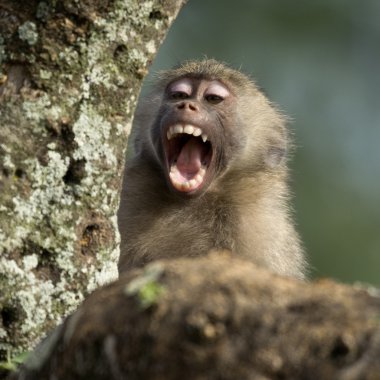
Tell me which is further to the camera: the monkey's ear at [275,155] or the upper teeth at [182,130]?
the monkey's ear at [275,155]

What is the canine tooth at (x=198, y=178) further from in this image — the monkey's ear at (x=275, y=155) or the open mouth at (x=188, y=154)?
the monkey's ear at (x=275, y=155)

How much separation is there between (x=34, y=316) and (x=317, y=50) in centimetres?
1923

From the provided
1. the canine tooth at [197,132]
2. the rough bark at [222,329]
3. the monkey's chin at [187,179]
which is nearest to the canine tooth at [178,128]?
the canine tooth at [197,132]

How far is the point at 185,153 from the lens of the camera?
802 cm

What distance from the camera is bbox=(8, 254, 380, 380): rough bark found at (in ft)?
10.9

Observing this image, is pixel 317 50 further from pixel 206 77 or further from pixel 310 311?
pixel 310 311

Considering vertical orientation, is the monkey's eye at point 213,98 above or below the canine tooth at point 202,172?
above

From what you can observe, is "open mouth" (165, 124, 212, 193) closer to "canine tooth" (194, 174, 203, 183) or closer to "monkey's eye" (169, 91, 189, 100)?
"canine tooth" (194, 174, 203, 183)

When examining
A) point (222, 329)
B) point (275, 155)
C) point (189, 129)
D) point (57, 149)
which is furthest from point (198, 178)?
point (222, 329)

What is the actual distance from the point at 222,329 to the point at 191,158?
4648 millimetres

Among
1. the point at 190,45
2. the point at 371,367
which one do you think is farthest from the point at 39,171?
the point at 190,45

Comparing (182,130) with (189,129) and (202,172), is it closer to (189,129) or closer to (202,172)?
(189,129)

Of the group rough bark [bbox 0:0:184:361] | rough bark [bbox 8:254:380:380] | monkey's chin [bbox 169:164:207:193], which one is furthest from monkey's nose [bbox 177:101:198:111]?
rough bark [bbox 8:254:380:380]

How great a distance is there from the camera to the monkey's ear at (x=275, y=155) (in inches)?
332
